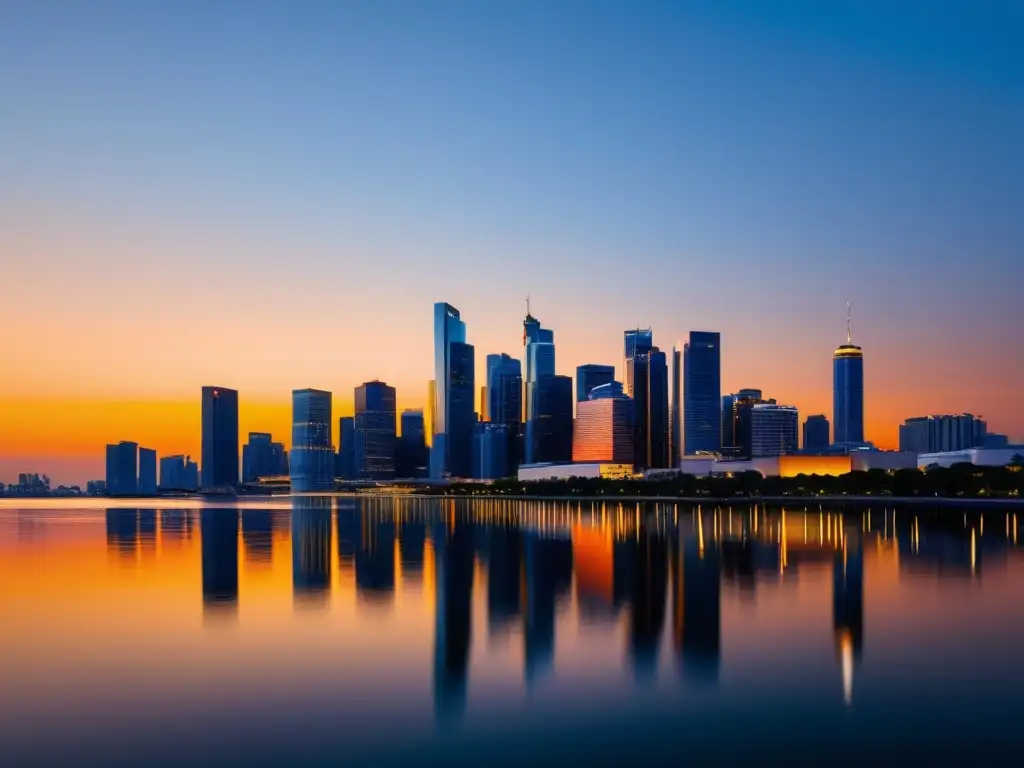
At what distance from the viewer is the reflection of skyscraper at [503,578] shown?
37.4 m

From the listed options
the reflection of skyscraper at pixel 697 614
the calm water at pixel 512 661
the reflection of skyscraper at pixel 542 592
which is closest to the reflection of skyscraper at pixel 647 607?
the calm water at pixel 512 661

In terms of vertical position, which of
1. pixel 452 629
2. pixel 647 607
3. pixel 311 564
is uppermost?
pixel 452 629

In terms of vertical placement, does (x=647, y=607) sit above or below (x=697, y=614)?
below

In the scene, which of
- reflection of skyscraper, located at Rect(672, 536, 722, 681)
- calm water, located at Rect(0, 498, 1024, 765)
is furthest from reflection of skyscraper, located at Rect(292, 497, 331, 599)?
reflection of skyscraper, located at Rect(672, 536, 722, 681)

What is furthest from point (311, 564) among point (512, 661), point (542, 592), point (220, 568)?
point (512, 661)

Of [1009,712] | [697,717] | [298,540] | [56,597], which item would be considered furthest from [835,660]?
[298,540]

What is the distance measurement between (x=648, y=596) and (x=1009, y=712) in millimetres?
20925

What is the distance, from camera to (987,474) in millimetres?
176000

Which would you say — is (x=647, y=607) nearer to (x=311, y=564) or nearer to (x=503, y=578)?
(x=503, y=578)

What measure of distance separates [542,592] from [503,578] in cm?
653

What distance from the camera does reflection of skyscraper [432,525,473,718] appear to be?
81.4 feet

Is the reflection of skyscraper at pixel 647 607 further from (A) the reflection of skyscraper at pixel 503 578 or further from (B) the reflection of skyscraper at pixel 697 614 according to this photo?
(A) the reflection of skyscraper at pixel 503 578

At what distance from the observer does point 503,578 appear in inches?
1998

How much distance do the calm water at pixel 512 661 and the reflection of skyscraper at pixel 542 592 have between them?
220 mm
